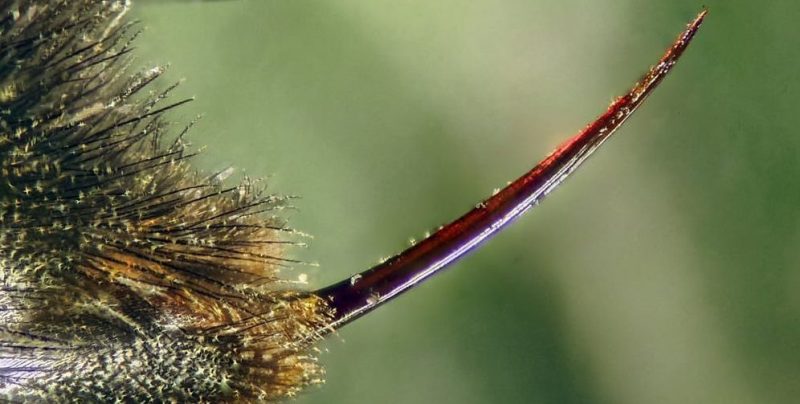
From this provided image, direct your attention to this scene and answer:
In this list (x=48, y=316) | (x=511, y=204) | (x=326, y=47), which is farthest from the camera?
(x=326, y=47)

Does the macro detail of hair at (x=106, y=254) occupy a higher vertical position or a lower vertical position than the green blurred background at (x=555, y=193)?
lower

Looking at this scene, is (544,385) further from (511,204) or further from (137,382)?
(137,382)

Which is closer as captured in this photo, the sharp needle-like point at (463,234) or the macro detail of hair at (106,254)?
the macro detail of hair at (106,254)

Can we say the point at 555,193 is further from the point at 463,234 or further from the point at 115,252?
the point at 115,252

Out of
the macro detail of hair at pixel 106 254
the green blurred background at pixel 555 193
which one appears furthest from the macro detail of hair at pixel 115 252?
the green blurred background at pixel 555 193

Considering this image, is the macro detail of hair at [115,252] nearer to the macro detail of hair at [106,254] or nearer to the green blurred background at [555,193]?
the macro detail of hair at [106,254]

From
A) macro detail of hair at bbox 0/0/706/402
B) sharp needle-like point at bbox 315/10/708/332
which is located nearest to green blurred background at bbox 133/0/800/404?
sharp needle-like point at bbox 315/10/708/332

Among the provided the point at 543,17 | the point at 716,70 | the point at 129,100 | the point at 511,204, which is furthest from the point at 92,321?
the point at 716,70

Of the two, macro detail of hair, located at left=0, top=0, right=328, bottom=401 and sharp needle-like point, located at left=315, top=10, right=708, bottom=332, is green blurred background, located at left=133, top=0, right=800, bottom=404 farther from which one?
macro detail of hair, located at left=0, top=0, right=328, bottom=401
